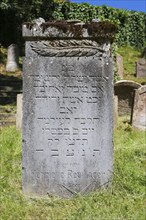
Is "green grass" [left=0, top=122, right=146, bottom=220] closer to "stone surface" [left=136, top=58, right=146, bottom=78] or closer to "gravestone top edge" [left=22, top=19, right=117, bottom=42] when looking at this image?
"gravestone top edge" [left=22, top=19, right=117, bottom=42]

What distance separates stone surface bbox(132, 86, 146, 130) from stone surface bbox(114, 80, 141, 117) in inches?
82.3

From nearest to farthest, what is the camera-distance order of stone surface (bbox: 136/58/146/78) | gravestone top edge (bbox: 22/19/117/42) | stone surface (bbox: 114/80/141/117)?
gravestone top edge (bbox: 22/19/117/42), stone surface (bbox: 114/80/141/117), stone surface (bbox: 136/58/146/78)

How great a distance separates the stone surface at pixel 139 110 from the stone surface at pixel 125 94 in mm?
2089

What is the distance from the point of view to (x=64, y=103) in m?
5.36

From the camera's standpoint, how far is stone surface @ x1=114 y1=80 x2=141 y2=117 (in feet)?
43.3

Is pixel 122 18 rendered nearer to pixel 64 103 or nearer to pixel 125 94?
pixel 125 94

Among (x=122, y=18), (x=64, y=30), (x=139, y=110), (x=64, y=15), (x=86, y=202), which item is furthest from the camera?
(x=122, y=18)

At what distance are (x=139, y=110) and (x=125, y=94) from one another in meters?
2.30

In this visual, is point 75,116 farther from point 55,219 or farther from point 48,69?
point 55,219

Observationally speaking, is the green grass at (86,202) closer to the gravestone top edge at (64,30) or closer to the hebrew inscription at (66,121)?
the hebrew inscription at (66,121)

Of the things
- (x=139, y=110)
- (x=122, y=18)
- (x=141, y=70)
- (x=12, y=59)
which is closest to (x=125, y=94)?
(x=139, y=110)

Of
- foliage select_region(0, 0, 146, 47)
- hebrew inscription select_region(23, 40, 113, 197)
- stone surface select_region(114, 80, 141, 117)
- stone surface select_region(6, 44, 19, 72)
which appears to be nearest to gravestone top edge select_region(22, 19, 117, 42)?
hebrew inscription select_region(23, 40, 113, 197)

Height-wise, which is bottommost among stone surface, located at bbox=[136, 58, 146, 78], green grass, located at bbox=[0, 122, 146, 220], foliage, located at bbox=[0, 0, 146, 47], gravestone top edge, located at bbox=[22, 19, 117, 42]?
green grass, located at bbox=[0, 122, 146, 220]

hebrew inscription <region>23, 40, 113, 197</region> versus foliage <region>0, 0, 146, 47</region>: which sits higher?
foliage <region>0, 0, 146, 47</region>
